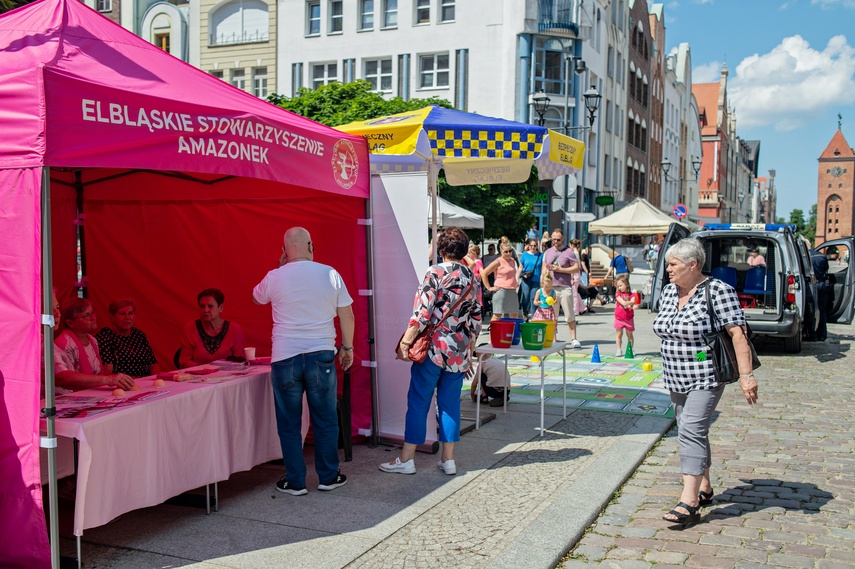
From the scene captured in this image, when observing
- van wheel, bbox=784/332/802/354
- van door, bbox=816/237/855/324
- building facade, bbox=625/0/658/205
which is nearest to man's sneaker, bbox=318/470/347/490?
van wheel, bbox=784/332/802/354

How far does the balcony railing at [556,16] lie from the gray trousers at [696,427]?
3524 centimetres

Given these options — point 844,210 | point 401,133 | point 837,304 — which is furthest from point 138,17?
point 844,210

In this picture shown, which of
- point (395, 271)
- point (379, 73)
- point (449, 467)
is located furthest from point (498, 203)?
point (449, 467)

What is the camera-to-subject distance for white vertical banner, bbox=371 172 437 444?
7.07 meters

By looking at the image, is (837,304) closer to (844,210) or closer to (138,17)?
(138,17)

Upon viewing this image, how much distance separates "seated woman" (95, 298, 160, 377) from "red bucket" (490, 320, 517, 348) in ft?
9.30

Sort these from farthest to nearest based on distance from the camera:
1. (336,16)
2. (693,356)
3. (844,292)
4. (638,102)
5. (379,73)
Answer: (638,102) < (336,16) < (379,73) < (844,292) < (693,356)

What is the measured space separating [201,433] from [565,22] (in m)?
37.1

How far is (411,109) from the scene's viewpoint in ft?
98.0

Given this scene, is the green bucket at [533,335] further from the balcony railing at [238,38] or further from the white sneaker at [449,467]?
the balcony railing at [238,38]

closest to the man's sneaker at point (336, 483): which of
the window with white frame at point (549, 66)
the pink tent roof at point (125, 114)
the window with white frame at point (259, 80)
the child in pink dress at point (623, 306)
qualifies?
the pink tent roof at point (125, 114)

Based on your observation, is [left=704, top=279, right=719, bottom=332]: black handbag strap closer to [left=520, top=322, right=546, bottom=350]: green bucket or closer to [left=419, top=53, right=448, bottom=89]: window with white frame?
[left=520, top=322, right=546, bottom=350]: green bucket

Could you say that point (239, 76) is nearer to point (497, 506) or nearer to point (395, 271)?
point (395, 271)

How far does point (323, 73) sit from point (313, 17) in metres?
2.62
